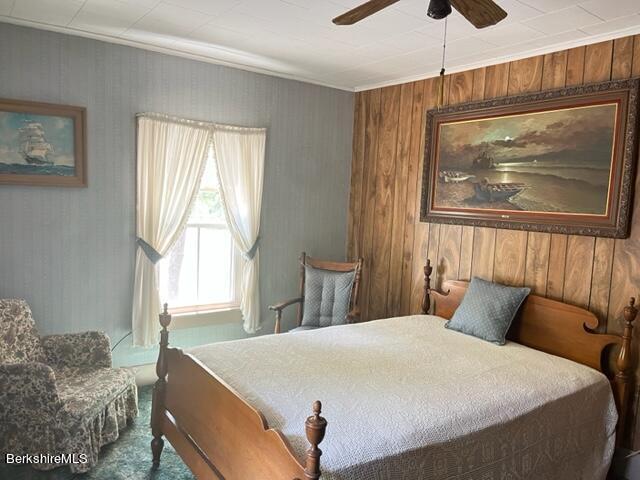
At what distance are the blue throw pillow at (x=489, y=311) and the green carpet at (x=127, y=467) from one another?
76.8 inches

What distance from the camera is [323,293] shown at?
4109mm

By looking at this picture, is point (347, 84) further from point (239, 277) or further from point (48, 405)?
point (48, 405)

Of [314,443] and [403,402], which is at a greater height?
[314,443]

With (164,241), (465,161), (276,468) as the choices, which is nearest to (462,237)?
(465,161)

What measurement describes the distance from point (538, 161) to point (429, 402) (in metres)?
1.93

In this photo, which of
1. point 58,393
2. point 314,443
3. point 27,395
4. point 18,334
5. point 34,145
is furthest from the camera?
point 34,145

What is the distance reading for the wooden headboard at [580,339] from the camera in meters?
2.72

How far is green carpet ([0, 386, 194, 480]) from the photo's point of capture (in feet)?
8.21

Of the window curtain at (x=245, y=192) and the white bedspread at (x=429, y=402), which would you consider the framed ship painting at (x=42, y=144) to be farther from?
the white bedspread at (x=429, y=402)

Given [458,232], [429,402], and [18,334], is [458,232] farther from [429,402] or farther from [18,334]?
[18,334]

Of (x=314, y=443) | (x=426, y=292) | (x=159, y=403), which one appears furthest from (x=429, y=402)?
(x=426, y=292)

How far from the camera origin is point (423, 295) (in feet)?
13.0

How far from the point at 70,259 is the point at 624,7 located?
12.1 feet

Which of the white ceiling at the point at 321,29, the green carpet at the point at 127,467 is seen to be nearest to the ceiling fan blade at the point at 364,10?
the white ceiling at the point at 321,29
